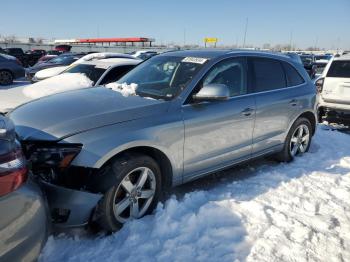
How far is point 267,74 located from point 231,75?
0.78 m

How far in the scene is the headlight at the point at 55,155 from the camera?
289 cm

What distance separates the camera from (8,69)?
15.8 meters

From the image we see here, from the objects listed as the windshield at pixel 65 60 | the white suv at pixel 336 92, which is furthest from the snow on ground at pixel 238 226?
the windshield at pixel 65 60

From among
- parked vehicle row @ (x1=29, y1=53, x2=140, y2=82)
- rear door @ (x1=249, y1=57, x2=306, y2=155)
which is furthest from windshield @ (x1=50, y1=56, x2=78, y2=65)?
rear door @ (x1=249, y1=57, x2=306, y2=155)

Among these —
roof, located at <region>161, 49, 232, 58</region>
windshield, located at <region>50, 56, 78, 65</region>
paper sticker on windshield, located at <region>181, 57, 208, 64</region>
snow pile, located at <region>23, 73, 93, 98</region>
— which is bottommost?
windshield, located at <region>50, 56, 78, 65</region>

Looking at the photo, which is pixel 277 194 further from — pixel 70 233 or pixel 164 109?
pixel 70 233

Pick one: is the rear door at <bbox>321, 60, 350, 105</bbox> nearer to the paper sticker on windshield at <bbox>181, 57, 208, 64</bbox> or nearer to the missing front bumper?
the paper sticker on windshield at <bbox>181, 57, 208, 64</bbox>

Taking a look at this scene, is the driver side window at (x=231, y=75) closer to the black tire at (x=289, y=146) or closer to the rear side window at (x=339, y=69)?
the black tire at (x=289, y=146)

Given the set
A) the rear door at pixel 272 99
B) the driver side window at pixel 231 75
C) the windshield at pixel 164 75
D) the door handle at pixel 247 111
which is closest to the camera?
the windshield at pixel 164 75

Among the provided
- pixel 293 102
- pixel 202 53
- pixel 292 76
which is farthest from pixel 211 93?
pixel 292 76

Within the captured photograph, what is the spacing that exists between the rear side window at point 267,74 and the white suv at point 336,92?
10.6 ft

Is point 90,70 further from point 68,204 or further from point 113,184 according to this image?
point 68,204

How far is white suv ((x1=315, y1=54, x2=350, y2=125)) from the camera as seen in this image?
7734mm

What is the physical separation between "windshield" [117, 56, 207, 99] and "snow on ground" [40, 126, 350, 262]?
119 centimetres
